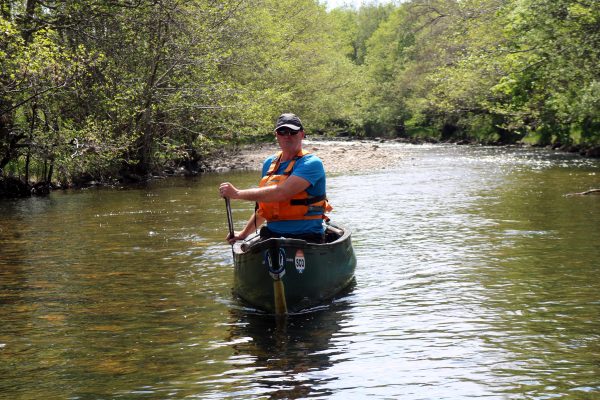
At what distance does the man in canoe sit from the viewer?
7.34 m

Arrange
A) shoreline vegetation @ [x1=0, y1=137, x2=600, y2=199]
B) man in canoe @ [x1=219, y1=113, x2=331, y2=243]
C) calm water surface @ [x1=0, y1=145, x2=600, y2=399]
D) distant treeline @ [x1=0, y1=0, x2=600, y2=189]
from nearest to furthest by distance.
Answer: calm water surface @ [x1=0, y1=145, x2=600, y2=399]
man in canoe @ [x1=219, y1=113, x2=331, y2=243]
distant treeline @ [x1=0, y1=0, x2=600, y2=189]
shoreline vegetation @ [x1=0, y1=137, x2=600, y2=199]

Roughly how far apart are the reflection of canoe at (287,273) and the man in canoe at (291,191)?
36cm

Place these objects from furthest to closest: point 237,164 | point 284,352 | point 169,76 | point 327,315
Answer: point 237,164, point 169,76, point 327,315, point 284,352

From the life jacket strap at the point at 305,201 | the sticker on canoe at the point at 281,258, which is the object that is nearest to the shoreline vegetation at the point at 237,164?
the life jacket strap at the point at 305,201

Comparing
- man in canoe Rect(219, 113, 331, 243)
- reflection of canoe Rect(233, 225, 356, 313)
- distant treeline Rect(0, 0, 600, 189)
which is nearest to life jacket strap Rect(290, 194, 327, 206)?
man in canoe Rect(219, 113, 331, 243)

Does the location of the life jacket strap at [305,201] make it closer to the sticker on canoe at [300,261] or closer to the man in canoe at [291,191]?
the man in canoe at [291,191]

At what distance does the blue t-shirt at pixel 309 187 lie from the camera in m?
7.41

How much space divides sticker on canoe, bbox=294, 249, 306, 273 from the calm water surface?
0.52 m

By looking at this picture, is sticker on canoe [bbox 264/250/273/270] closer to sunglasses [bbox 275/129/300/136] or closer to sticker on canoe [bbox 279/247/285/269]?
sticker on canoe [bbox 279/247/285/269]

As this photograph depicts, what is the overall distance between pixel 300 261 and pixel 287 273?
6.7 inches

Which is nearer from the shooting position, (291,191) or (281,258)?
(281,258)

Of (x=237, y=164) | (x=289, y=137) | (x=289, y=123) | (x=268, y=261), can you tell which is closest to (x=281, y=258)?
(x=268, y=261)

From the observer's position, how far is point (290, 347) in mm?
6348

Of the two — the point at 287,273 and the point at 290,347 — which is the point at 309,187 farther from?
the point at 290,347
